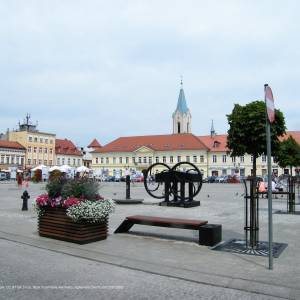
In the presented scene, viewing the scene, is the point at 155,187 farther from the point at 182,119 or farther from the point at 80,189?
the point at 182,119

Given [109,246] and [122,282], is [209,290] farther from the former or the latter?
[109,246]

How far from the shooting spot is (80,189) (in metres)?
9.33

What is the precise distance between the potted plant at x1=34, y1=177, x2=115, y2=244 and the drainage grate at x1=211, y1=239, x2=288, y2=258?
2495 mm

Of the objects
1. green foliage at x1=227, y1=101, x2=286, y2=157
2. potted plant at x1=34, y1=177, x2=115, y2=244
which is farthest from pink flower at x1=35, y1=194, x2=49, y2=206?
green foliage at x1=227, y1=101, x2=286, y2=157

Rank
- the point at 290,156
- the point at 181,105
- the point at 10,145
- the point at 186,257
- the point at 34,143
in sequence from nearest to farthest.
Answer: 1. the point at 186,257
2. the point at 290,156
3. the point at 10,145
4. the point at 34,143
5. the point at 181,105

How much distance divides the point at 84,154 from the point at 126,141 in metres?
25.8

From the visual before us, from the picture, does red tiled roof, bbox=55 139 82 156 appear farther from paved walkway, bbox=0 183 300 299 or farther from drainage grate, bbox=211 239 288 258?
drainage grate, bbox=211 239 288 258

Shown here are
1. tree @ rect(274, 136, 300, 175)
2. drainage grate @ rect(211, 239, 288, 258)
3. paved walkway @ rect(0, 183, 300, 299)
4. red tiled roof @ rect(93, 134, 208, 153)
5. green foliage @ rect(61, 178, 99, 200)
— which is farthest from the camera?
red tiled roof @ rect(93, 134, 208, 153)

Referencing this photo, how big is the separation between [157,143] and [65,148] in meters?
29.0

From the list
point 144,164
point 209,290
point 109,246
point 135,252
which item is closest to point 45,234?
point 109,246

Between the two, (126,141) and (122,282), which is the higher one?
(126,141)

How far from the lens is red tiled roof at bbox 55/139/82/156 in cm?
11625

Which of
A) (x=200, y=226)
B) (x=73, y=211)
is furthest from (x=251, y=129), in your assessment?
(x=73, y=211)

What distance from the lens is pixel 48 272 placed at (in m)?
6.59
